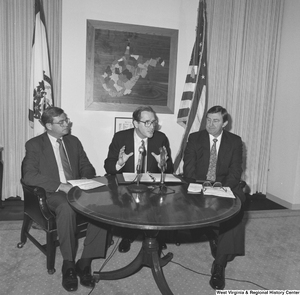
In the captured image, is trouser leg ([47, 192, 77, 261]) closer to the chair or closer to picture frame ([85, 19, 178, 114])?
the chair

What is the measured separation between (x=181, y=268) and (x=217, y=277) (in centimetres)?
35

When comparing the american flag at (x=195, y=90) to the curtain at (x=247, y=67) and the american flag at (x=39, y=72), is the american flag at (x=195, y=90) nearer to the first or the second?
the curtain at (x=247, y=67)

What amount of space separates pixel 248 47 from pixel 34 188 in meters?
3.67

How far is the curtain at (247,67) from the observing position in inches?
177

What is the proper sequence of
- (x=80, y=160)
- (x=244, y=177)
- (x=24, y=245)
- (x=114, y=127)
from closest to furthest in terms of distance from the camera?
(x=24, y=245), (x=80, y=160), (x=114, y=127), (x=244, y=177)

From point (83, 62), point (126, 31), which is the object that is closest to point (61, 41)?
point (83, 62)

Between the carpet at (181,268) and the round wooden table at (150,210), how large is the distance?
0.16 meters

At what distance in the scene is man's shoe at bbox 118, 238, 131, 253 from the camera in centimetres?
295

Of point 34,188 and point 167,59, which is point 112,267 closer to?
point 34,188

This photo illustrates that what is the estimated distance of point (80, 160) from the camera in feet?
10.4

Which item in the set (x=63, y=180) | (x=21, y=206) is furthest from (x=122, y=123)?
(x=21, y=206)

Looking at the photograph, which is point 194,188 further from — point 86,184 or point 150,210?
point 86,184

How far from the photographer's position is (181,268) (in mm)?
2664

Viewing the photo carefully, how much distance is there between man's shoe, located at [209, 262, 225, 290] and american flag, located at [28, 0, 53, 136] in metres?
2.55
